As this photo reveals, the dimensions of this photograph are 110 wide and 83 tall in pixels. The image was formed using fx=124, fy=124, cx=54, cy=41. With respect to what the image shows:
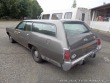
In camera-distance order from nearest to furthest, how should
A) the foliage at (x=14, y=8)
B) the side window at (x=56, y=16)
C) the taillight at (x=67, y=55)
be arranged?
1. the taillight at (x=67, y=55)
2. the side window at (x=56, y=16)
3. the foliage at (x=14, y=8)

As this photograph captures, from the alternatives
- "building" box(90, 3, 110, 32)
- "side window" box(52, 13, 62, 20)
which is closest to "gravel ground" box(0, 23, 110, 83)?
"side window" box(52, 13, 62, 20)

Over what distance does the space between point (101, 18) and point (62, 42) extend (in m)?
15.0

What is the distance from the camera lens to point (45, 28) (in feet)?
13.5

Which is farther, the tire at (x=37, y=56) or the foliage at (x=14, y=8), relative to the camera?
the foliage at (x=14, y=8)

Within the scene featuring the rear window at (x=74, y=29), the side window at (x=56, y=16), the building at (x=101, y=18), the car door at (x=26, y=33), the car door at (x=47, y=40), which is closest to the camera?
the car door at (x=47, y=40)

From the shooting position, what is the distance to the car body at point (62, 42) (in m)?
3.27

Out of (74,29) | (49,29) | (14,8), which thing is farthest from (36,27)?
(14,8)

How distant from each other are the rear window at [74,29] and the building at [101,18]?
447 inches

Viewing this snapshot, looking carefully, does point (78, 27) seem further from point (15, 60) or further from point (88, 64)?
point (15, 60)

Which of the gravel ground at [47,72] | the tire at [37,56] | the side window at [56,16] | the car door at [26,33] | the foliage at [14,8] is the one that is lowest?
the gravel ground at [47,72]

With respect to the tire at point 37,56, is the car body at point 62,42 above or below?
above

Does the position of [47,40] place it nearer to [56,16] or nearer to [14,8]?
[56,16]

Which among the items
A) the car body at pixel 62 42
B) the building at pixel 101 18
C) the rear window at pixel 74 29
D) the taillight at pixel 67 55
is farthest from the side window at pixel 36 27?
the building at pixel 101 18

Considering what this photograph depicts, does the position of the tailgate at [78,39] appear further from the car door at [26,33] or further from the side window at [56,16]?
the side window at [56,16]
